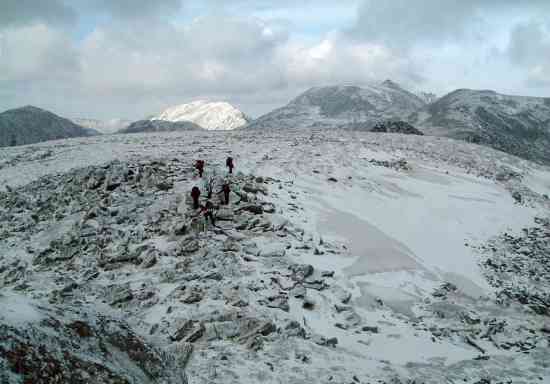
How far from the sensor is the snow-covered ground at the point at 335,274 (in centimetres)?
977

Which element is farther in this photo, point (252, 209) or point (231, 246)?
point (252, 209)

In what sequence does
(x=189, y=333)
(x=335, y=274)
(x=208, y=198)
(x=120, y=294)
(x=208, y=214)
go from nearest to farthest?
(x=189, y=333) → (x=120, y=294) → (x=335, y=274) → (x=208, y=214) → (x=208, y=198)

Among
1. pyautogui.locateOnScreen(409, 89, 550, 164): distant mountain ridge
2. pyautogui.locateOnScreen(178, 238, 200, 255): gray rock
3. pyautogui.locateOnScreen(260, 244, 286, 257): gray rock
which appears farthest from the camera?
pyautogui.locateOnScreen(409, 89, 550, 164): distant mountain ridge

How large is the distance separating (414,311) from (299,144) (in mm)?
24767

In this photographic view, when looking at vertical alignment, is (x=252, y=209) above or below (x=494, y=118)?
below

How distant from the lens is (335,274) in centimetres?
1445

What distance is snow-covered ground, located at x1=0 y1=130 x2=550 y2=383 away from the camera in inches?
384

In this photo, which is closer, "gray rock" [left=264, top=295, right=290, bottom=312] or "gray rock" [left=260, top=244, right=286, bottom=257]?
"gray rock" [left=264, top=295, right=290, bottom=312]

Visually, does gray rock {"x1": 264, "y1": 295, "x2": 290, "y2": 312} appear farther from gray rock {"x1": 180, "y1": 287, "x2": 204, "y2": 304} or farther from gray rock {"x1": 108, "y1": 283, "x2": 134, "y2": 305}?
gray rock {"x1": 108, "y1": 283, "x2": 134, "y2": 305}

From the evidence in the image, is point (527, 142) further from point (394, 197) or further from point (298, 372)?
point (298, 372)

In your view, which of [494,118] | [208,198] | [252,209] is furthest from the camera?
[494,118]

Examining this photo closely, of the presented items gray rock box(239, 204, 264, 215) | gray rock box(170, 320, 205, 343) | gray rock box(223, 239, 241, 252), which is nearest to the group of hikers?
gray rock box(239, 204, 264, 215)

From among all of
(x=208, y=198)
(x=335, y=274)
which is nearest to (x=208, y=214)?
(x=208, y=198)

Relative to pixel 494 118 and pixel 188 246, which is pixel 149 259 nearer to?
pixel 188 246
